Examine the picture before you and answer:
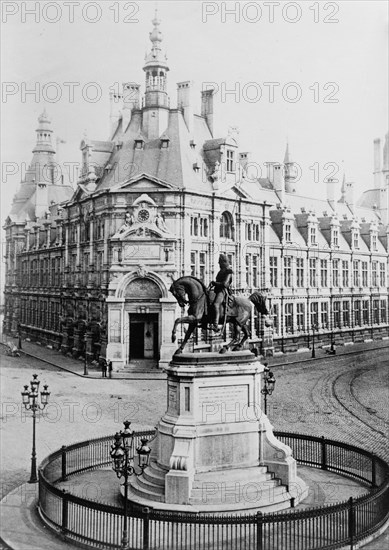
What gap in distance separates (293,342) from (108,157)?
22269 mm

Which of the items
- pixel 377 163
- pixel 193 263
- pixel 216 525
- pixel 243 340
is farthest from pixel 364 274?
pixel 216 525

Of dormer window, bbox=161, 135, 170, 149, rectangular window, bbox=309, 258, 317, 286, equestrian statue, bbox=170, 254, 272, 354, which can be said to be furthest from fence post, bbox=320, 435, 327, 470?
rectangular window, bbox=309, 258, 317, 286

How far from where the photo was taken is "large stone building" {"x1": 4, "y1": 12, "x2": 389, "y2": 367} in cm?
4062

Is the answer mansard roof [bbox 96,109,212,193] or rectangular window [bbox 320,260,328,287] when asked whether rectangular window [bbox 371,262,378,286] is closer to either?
rectangular window [bbox 320,260,328,287]

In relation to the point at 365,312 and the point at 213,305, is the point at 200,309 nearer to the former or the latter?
the point at 213,305

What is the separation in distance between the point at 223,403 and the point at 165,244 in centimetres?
2479

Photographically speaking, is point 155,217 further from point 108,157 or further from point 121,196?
point 108,157

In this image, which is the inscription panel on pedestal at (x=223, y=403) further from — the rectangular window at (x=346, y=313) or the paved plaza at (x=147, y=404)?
the rectangular window at (x=346, y=313)

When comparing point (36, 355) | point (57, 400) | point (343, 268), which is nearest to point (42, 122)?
point (36, 355)

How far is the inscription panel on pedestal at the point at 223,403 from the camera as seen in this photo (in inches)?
646

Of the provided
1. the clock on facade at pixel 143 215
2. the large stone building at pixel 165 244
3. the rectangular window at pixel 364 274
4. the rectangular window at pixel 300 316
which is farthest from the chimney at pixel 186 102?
the rectangular window at pixel 364 274

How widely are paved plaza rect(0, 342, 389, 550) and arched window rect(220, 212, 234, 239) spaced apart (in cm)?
1004

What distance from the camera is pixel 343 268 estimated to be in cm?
6231

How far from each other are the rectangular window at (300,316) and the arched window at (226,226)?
1211 centimetres
